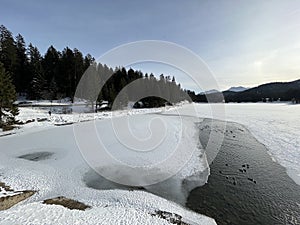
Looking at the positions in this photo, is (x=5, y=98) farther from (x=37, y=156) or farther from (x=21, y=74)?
(x=21, y=74)

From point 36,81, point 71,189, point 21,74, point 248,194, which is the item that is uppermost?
point 21,74

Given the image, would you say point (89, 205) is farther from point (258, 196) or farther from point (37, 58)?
point (37, 58)

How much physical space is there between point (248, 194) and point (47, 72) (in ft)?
190

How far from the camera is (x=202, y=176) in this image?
10234 mm

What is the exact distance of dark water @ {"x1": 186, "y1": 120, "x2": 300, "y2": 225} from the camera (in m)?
6.76

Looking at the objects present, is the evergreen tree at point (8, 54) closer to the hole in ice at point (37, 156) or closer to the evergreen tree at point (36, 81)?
the evergreen tree at point (36, 81)

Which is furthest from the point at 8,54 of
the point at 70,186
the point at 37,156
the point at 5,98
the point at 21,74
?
the point at 70,186

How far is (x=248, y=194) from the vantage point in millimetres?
8297

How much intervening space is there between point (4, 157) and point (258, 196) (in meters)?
16.5

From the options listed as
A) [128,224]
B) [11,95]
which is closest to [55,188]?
[128,224]

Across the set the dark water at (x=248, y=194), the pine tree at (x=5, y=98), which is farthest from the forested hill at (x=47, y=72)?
the dark water at (x=248, y=194)

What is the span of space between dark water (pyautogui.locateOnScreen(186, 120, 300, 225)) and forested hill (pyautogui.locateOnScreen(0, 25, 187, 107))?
3691 cm

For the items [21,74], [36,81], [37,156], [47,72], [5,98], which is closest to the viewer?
[37,156]

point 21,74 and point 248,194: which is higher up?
point 21,74
